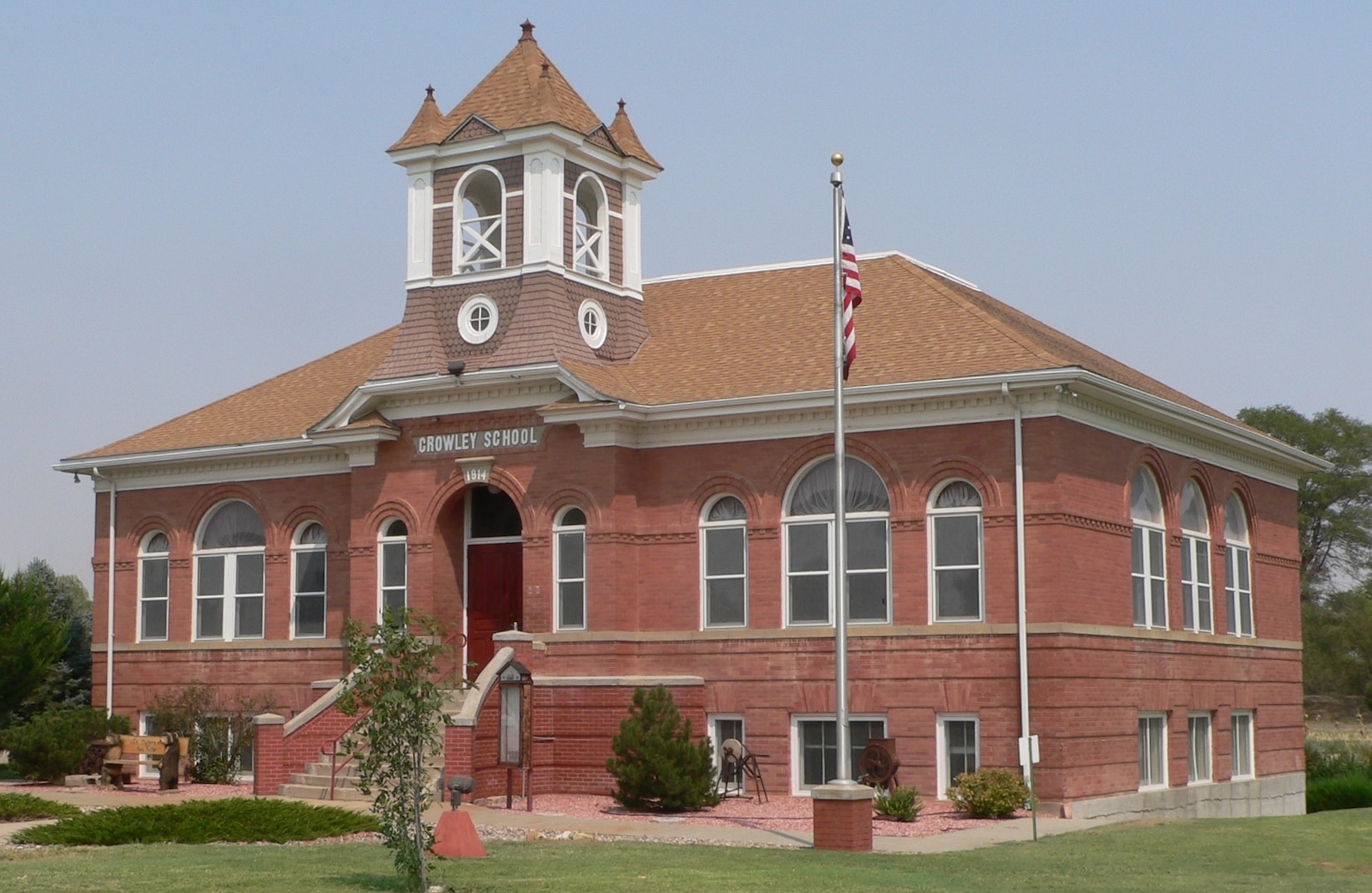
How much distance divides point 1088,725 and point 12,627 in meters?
21.8

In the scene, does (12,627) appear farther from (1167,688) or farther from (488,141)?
(1167,688)

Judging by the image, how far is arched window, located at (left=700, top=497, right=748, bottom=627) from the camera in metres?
29.5

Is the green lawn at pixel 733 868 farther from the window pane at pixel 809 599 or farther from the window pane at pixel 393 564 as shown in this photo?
the window pane at pixel 393 564

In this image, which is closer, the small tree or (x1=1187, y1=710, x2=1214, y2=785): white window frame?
the small tree

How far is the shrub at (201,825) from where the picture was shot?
21.4 metres

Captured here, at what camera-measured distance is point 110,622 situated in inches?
1420

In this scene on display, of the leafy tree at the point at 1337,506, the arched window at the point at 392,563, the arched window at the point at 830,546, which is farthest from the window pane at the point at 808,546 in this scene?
the leafy tree at the point at 1337,506

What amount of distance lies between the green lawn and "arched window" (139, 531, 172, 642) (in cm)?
1556

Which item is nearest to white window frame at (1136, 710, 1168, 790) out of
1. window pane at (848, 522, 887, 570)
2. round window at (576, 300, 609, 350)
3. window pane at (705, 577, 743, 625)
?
window pane at (848, 522, 887, 570)

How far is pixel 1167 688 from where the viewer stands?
98.0ft

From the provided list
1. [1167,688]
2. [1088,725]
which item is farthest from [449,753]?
[1167,688]

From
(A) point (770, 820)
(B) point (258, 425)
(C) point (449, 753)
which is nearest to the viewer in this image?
(A) point (770, 820)

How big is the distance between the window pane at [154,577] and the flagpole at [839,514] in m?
18.2

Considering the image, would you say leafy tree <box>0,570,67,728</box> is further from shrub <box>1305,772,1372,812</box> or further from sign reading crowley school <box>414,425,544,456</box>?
shrub <box>1305,772,1372,812</box>
